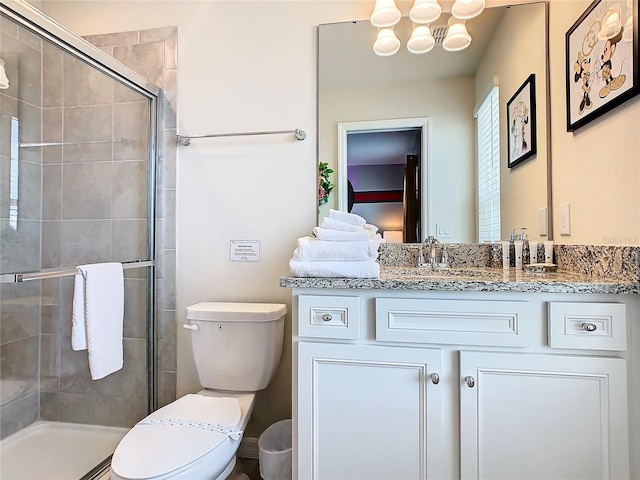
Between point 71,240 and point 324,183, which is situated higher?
point 324,183

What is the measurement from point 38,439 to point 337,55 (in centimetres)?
236

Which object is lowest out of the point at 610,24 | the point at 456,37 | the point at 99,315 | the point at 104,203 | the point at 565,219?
the point at 99,315

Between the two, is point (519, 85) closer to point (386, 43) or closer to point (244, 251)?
point (386, 43)

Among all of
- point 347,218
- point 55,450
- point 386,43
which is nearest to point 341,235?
point 347,218

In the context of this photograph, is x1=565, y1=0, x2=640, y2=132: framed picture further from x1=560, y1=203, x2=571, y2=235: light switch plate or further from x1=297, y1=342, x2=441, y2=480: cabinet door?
x1=297, y1=342, x2=441, y2=480: cabinet door

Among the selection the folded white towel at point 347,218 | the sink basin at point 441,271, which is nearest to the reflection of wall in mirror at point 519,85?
the sink basin at point 441,271

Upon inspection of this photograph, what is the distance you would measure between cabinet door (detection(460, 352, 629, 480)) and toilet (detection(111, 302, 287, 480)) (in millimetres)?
778

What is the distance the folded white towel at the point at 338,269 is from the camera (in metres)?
1.15

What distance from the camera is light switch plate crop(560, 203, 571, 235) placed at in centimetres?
134

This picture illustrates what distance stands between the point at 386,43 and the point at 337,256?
3.48 feet

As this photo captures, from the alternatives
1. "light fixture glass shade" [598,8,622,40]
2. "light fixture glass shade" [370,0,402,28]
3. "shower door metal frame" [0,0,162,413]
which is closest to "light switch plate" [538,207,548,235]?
"light fixture glass shade" [598,8,622,40]

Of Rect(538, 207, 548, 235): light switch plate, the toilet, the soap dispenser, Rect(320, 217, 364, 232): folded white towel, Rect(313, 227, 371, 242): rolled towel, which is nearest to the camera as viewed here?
the toilet

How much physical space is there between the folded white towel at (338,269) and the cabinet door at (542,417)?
38cm

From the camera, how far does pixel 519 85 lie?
60.8 inches
